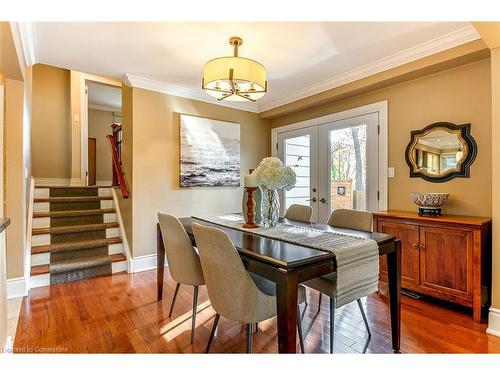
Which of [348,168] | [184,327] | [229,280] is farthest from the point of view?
[348,168]

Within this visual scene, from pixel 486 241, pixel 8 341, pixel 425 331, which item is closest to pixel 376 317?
pixel 425 331

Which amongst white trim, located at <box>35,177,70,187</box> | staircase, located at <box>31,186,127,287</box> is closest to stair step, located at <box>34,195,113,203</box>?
staircase, located at <box>31,186,127,287</box>

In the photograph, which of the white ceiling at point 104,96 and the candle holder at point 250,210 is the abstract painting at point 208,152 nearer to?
the candle holder at point 250,210

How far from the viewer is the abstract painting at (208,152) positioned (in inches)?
148

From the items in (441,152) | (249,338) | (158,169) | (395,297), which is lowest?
(249,338)

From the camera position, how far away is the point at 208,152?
3.98 metres

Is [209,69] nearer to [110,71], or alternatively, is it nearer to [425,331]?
[110,71]

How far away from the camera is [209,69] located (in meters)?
2.10

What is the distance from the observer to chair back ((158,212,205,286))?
6.23ft

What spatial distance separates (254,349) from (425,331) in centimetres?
129

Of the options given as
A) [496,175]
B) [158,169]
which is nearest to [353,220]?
[496,175]

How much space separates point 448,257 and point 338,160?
177cm

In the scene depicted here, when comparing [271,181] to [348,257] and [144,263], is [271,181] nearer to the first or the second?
[348,257]

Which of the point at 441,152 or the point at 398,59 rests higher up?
the point at 398,59
